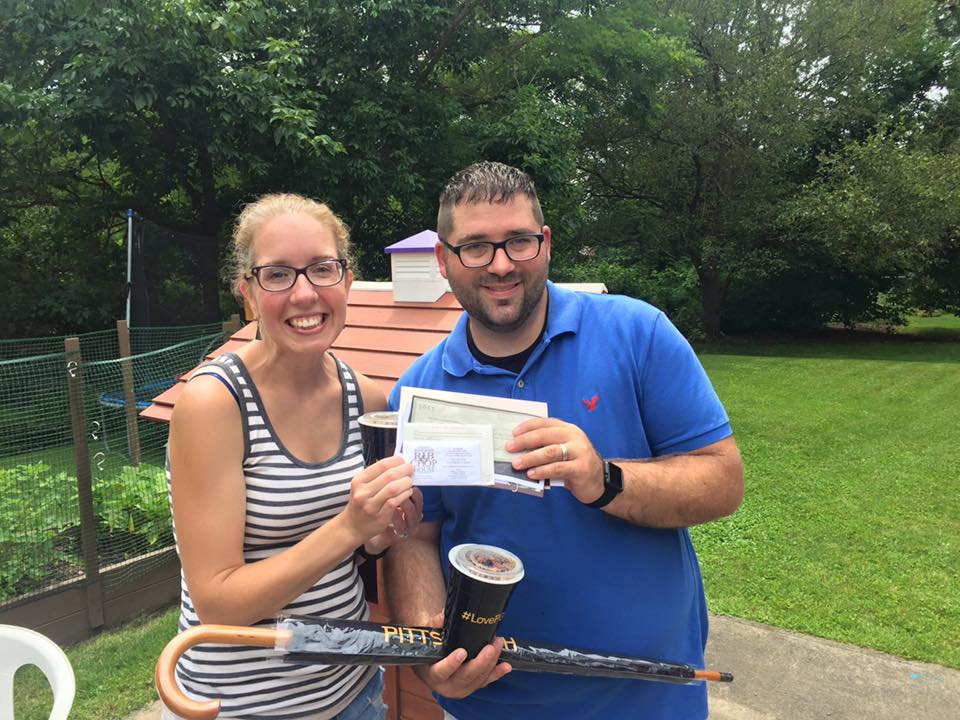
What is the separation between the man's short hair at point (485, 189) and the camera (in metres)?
1.59

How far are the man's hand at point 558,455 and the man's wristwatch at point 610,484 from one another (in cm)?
2

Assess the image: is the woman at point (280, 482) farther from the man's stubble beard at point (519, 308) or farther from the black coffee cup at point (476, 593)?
the man's stubble beard at point (519, 308)

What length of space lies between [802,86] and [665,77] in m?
6.26

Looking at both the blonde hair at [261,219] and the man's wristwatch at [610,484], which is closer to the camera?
the man's wristwatch at [610,484]

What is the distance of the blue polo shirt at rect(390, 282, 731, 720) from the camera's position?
150 cm

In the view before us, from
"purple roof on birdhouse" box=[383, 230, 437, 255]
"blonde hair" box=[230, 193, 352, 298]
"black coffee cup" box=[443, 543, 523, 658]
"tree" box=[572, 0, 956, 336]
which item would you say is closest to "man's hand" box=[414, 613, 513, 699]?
"black coffee cup" box=[443, 543, 523, 658]

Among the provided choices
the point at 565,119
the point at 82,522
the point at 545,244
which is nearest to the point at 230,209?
the point at 565,119

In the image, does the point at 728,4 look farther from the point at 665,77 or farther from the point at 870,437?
the point at 870,437

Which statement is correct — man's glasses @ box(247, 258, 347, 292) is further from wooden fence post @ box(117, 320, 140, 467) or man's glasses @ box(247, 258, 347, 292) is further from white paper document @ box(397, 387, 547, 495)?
wooden fence post @ box(117, 320, 140, 467)

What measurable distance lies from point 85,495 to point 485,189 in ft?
12.5

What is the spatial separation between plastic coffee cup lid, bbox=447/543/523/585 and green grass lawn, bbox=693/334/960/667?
345cm

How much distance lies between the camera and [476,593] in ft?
4.03

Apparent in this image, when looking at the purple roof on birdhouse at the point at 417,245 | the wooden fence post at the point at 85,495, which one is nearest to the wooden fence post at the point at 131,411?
the wooden fence post at the point at 85,495

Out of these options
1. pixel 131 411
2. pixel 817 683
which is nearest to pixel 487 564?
pixel 817 683
